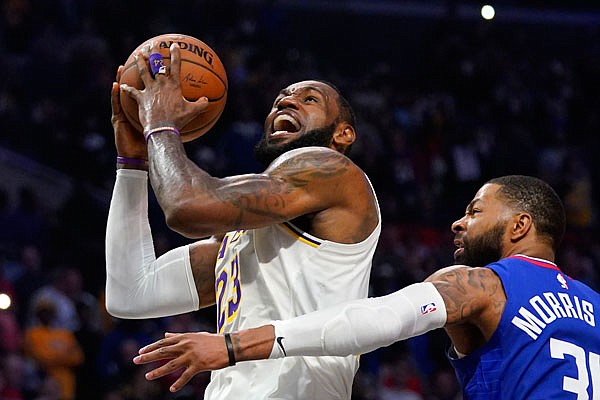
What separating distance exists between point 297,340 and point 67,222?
6028 mm

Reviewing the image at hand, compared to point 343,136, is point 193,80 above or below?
above

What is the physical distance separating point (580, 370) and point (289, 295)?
987 millimetres

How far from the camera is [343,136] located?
377cm

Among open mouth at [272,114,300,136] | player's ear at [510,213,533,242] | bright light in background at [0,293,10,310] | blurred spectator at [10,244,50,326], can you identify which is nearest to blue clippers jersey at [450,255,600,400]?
player's ear at [510,213,533,242]

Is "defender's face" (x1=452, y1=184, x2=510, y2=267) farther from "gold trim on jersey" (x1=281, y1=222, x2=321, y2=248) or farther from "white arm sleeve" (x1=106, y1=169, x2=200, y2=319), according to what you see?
"white arm sleeve" (x1=106, y1=169, x2=200, y2=319)

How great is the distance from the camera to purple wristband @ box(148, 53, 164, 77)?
346cm

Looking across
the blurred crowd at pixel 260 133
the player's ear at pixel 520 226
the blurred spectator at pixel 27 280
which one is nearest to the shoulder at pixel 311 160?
the player's ear at pixel 520 226

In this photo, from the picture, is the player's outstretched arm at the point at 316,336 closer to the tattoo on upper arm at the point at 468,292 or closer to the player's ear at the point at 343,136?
the tattoo on upper arm at the point at 468,292

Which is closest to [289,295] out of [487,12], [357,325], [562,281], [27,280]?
[357,325]

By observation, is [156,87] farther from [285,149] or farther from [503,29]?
[503,29]

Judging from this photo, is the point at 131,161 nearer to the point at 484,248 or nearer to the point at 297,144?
the point at 297,144

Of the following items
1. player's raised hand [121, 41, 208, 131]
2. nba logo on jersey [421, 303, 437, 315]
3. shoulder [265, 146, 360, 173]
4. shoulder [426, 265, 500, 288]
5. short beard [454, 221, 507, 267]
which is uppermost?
player's raised hand [121, 41, 208, 131]

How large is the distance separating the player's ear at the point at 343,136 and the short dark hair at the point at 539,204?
24.2 inches

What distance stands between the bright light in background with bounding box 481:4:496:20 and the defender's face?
1022 cm
